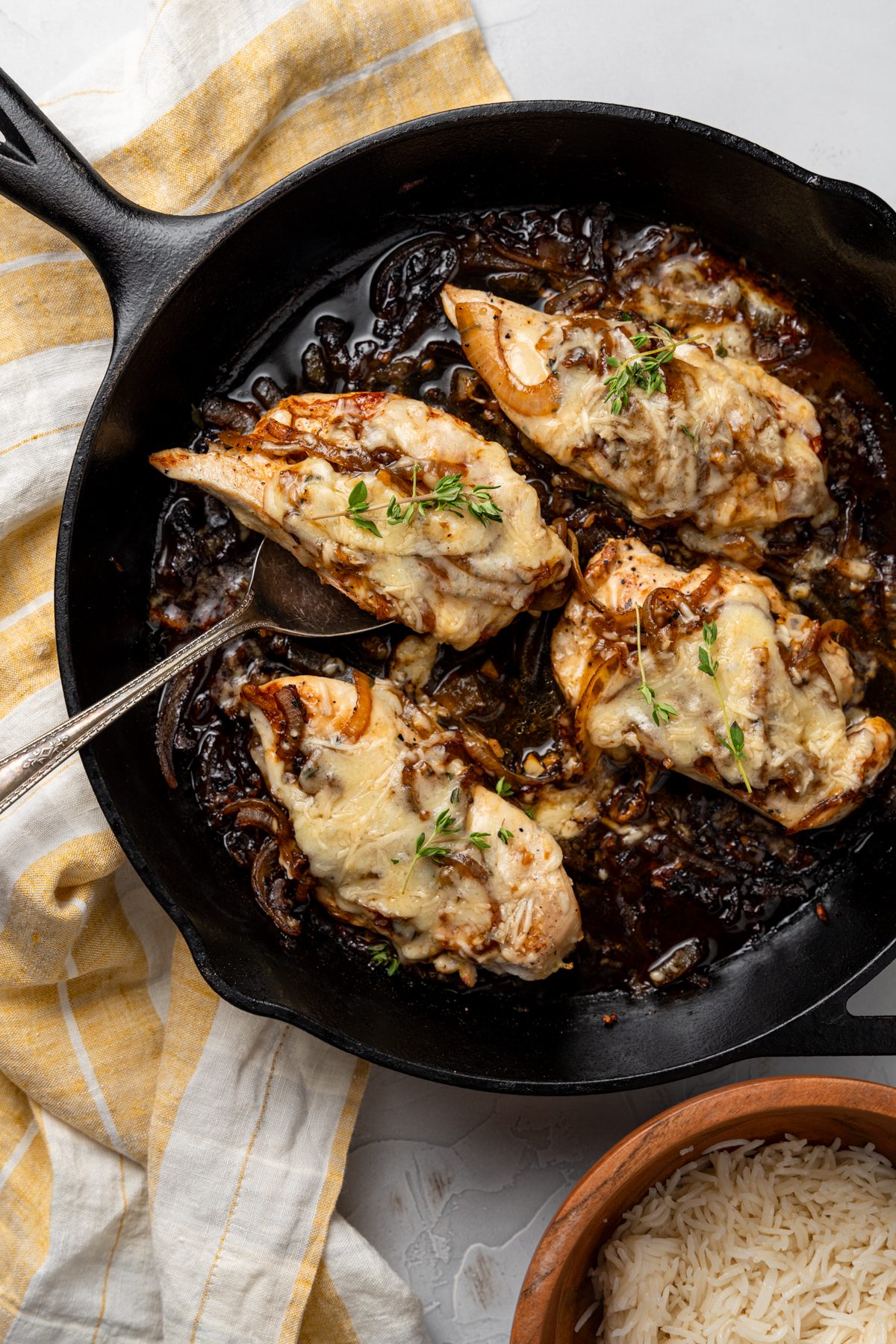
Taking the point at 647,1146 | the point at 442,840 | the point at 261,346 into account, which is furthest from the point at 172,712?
the point at 647,1146

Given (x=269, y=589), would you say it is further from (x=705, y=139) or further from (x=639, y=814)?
(x=705, y=139)

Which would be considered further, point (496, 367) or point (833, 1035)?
point (496, 367)

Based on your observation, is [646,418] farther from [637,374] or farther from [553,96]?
[553,96]

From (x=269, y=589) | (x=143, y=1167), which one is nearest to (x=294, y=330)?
(x=269, y=589)

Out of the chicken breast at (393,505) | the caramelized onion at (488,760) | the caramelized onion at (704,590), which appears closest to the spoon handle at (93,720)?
the chicken breast at (393,505)

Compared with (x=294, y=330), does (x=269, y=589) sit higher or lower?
lower

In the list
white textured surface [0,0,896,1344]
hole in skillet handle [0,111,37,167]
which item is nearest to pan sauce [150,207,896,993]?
white textured surface [0,0,896,1344]

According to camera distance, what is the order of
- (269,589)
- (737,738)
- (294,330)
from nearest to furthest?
1. (737,738)
2. (269,589)
3. (294,330)
